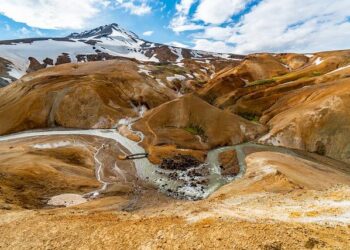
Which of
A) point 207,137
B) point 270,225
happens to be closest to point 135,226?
point 270,225

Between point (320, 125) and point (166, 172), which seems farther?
point (320, 125)

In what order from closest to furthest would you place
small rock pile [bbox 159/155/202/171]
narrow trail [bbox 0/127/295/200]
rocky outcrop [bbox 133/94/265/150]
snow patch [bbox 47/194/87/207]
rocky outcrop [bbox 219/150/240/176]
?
snow patch [bbox 47/194/87/207]
narrow trail [bbox 0/127/295/200]
rocky outcrop [bbox 219/150/240/176]
small rock pile [bbox 159/155/202/171]
rocky outcrop [bbox 133/94/265/150]

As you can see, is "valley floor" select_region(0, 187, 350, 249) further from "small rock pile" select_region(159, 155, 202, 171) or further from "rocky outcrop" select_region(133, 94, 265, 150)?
"rocky outcrop" select_region(133, 94, 265, 150)

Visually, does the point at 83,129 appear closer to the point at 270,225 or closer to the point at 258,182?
the point at 258,182

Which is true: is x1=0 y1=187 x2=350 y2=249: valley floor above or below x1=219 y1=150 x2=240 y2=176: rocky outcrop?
above

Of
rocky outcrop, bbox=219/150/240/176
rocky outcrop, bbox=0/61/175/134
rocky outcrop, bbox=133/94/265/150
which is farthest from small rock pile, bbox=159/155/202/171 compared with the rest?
rocky outcrop, bbox=0/61/175/134

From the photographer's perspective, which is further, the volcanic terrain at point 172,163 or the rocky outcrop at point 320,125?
the rocky outcrop at point 320,125

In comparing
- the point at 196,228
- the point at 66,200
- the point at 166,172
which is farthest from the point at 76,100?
the point at 196,228

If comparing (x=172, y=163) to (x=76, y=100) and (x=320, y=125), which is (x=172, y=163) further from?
(x=76, y=100)

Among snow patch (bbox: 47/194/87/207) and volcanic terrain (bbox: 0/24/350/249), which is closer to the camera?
volcanic terrain (bbox: 0/24/350/249)

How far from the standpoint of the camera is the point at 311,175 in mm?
54219

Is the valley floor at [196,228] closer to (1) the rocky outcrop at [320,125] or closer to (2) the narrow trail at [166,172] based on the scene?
(2) the narrow trail at [166,172]

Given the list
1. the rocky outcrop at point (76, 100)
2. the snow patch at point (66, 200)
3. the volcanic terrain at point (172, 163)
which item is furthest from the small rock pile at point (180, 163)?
the rocky outcrop at point (76, 100)

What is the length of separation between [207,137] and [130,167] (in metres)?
27.1
